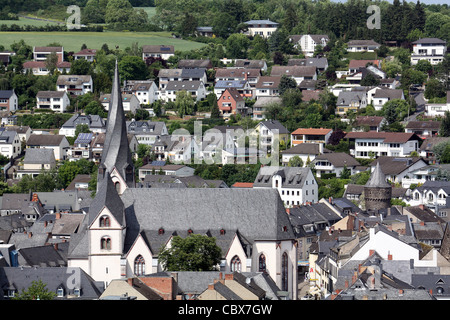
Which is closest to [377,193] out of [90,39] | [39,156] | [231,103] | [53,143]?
[39,156]

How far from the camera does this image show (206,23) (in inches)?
6181

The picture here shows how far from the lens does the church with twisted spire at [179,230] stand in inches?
1783

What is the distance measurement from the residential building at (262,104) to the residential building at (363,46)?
2180 cm

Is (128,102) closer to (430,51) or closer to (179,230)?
(430,51)

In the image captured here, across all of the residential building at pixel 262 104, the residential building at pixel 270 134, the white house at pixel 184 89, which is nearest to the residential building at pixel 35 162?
the residential building at pixel 270 134

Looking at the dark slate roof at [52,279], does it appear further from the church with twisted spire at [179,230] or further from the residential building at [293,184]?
the residential building at [293,184]

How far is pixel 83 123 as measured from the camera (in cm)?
10662

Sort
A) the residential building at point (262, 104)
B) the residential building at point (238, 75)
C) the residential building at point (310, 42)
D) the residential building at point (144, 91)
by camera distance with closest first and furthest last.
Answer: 1. the residential building at point (262, 104)
2. the residential building at point (144, 91)
3. the residential building at point (238, 75)
4. the residential building at point (310, 42)

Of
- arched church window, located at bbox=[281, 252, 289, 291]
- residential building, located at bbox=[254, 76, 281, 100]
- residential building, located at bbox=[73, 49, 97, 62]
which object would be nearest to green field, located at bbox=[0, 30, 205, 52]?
residential building, located at bbox=[73, 49, 97, 62]

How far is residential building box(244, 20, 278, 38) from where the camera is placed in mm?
146512

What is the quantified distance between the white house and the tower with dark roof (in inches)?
1847

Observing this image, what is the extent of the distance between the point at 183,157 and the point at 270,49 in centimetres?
4341

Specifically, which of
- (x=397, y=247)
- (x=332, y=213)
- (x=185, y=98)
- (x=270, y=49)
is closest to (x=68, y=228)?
(x=332, y=213)

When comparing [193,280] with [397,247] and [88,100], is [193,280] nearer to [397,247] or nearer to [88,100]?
[397,247]
